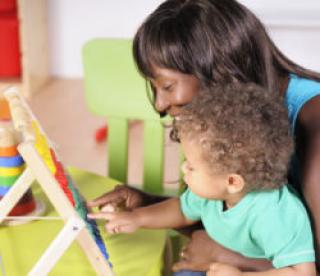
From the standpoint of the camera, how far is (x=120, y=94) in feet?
4.62

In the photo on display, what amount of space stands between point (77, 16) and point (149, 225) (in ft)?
8.80

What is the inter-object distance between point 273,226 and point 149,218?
0.27 metres

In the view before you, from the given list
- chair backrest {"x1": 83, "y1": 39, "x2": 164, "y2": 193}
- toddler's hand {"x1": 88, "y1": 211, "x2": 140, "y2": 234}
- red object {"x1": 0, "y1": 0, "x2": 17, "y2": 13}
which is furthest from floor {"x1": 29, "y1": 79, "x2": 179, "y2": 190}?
toddler's hand {"x1": 88, "y1": 211, "x2": 140, "y2": 234}

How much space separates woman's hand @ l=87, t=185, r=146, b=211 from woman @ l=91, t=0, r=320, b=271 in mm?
169

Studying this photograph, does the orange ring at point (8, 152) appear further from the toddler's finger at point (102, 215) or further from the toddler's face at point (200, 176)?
the toddler's face at point (200, 176)

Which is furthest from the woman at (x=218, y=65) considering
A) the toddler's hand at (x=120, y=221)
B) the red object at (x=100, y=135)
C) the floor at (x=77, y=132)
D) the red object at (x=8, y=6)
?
the red object at (x=8, y=6)

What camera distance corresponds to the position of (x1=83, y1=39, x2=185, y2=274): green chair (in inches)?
54.8

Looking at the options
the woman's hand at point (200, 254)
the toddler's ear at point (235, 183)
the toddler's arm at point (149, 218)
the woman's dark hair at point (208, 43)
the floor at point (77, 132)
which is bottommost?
the floor at point (77, 132)

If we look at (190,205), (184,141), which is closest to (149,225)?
(190,205)

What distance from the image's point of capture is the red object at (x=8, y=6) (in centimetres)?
318

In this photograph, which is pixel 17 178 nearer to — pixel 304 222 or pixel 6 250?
pixel 6 250

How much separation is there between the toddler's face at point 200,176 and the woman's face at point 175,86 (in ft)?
0.35

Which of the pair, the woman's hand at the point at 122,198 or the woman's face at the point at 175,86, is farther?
the woman's hand at the point at 122,198

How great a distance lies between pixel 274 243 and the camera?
2.95 ft
